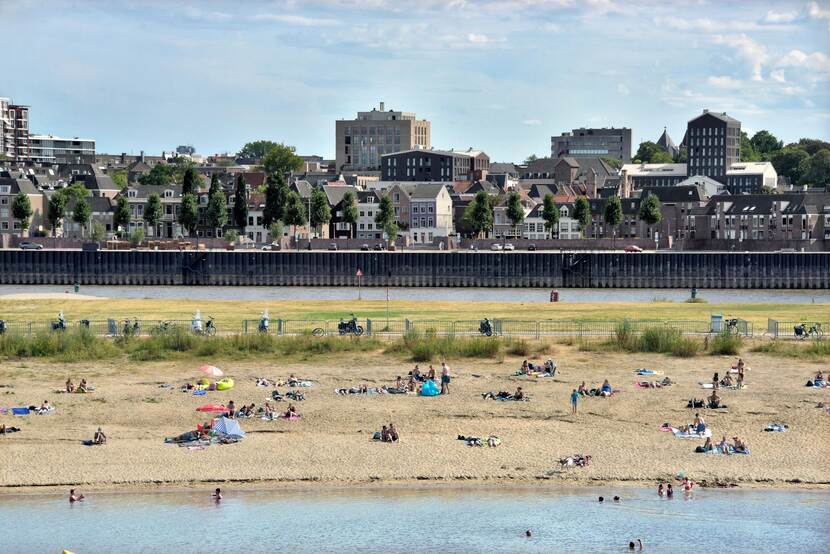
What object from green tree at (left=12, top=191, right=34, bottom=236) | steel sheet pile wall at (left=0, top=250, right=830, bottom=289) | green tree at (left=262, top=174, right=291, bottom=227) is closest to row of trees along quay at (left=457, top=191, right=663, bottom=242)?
green tree at (left=262, top=174, right=291, bottom=227)

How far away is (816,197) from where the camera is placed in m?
154

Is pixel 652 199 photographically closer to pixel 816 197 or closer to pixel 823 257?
pixel 816 197

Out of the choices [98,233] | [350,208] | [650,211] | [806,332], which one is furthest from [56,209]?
[806,332]

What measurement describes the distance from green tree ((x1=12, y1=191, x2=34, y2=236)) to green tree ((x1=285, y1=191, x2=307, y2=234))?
30.2 meters

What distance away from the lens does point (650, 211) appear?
159 metres

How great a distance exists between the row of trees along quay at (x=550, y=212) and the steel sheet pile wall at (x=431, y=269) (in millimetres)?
38889

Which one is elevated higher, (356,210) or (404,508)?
(356,210)

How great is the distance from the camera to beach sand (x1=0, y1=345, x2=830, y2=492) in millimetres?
40156

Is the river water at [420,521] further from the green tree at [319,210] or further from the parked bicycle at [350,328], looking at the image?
the green tree at [319,210]

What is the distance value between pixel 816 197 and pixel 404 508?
12695 centimetres

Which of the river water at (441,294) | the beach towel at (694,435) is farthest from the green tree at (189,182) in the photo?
the beach towel at (694,435)

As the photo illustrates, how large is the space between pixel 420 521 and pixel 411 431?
27.3 ft

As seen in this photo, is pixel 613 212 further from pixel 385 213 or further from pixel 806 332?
pixel 806 332

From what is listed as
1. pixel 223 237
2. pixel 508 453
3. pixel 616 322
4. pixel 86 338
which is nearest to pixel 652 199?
pixel 223 237
